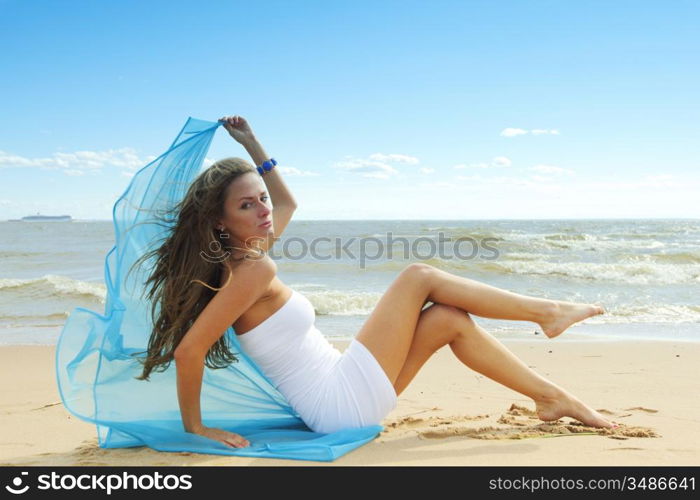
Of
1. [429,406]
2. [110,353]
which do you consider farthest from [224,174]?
[429,406]

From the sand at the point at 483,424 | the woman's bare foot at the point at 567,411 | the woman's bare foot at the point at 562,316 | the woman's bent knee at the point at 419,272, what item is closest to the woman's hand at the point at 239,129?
the woman's bent knee at the point at 419,272

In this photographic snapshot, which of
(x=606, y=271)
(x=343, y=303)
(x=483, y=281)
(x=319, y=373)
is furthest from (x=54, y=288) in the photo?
(x=606, y=271)

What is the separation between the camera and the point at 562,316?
3.60m

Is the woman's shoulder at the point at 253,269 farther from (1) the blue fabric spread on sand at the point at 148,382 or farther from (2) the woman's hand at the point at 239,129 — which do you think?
(2) the woman's hand at the point at 239,129

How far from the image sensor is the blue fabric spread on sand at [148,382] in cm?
330

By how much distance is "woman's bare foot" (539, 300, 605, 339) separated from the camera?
3570 millimetres

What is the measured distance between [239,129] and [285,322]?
1.50 meters

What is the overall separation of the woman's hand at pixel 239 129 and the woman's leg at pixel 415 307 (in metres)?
1.43

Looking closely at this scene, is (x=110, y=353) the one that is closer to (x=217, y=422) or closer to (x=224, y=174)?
(x=217, y=422)

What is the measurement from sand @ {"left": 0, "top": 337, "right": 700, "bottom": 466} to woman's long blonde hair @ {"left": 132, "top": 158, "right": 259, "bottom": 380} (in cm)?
60

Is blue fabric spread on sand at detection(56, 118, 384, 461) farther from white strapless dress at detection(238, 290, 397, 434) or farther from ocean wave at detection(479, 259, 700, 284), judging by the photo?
ocean wave at detection(479, 259, 700, 284)

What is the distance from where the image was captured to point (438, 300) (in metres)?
3.55

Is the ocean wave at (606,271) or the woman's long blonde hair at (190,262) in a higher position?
the woman's long blonde hair at (190,262)
